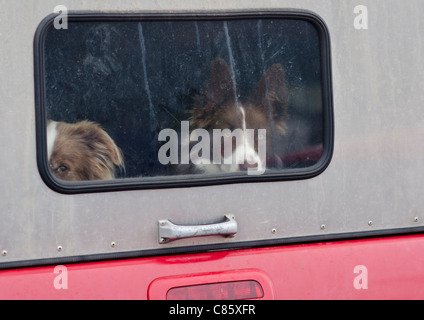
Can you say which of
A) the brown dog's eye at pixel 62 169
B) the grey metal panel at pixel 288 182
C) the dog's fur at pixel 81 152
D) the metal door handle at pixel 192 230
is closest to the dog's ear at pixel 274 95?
the grey metal panel at pixel 288 182

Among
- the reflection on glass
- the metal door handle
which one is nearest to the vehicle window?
the reflection on glass

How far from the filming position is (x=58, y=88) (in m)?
1.70

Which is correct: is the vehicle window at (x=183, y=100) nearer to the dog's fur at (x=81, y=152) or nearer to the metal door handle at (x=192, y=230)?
the dog's fur at (x=81, y=152)

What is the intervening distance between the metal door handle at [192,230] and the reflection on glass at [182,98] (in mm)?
163

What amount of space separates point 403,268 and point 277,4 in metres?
0.95

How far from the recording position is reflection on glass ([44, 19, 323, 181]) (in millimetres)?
1727

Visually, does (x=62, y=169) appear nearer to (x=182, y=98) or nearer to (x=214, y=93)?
(x=182, y=98)

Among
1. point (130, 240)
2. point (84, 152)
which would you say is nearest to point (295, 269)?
point (130, 240)

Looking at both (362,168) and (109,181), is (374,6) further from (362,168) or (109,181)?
(109,181)

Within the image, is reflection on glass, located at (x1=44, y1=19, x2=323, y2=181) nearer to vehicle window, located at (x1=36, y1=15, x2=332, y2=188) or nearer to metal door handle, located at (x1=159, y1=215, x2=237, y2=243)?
vehicle window, located at (x1=36, y1=15, x2=332, y2=188)

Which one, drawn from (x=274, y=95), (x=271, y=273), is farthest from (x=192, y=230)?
(x=274, y=95)

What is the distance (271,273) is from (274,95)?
0.57 m

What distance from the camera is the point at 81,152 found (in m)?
1.80

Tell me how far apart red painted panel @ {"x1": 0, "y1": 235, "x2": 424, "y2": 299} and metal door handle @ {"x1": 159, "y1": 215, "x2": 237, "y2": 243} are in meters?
0.09
